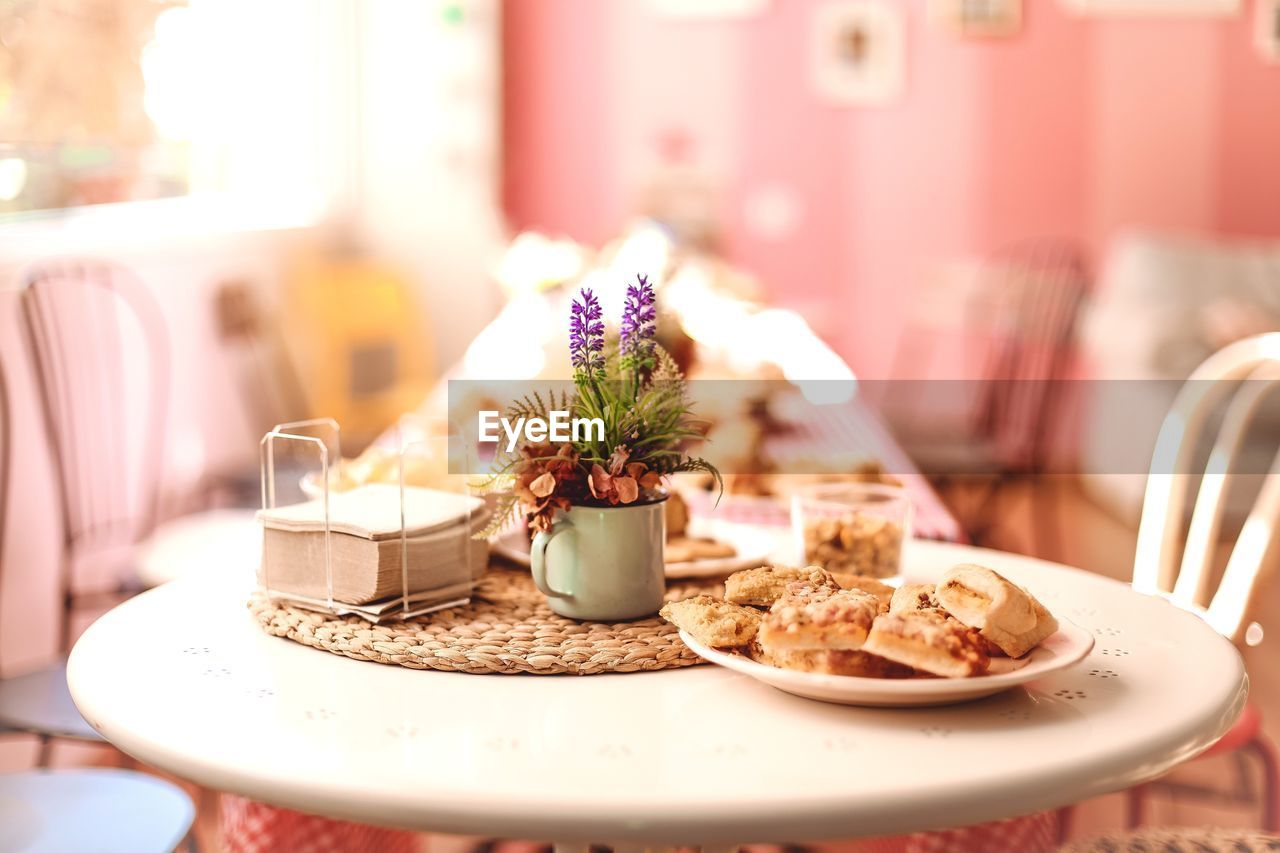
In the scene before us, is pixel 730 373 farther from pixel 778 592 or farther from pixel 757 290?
pixel 778 592

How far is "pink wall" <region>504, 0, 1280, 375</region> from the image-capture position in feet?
18.8

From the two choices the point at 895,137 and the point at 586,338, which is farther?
the point at 895,137

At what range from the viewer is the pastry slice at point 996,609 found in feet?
3.63

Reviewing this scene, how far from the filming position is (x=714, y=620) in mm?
1175

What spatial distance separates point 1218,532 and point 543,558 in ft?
3.72

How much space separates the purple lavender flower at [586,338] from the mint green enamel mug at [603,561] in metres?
0.12

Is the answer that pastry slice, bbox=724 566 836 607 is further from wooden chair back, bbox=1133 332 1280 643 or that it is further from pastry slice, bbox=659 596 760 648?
wooden chair back, bbox=1133 332 1280 643

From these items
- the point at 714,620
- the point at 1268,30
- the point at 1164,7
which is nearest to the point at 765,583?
the point at 714,620

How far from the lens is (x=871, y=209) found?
588 cm

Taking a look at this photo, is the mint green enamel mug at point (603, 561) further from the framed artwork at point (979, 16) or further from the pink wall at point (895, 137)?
the framed artwork at point (979, 16)

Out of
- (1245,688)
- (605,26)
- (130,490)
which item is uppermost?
(605,26)

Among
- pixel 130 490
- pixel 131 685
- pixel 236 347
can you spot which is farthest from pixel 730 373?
pixel 236 347

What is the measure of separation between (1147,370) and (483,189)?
2.65 metres

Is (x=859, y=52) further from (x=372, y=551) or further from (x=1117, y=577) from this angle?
(x=372, y=551)
